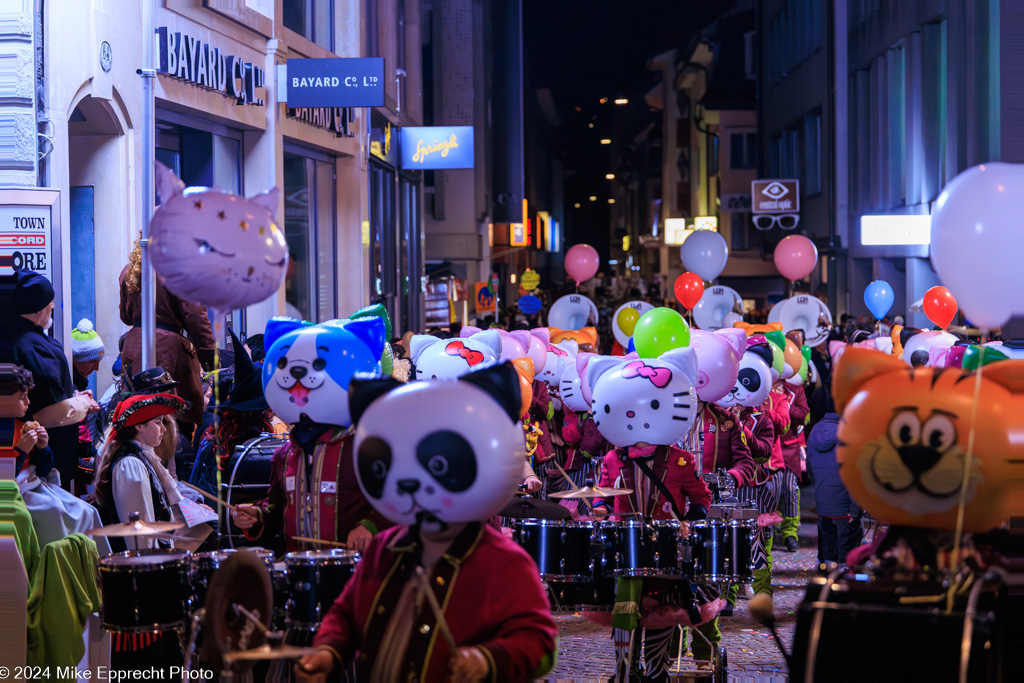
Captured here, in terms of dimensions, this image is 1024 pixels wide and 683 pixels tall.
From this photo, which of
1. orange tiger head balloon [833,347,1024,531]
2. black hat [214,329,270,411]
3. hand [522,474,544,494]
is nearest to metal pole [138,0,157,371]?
black hat [214,329,270,411]

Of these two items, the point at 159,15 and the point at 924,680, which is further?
the point at 159,15

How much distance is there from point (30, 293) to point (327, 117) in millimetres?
10241

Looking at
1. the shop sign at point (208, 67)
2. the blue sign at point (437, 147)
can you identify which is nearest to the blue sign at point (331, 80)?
the shop sign at point (208, 67)

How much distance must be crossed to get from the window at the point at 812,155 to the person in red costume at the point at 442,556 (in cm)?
3127

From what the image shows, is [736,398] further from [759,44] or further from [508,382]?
[759,44]

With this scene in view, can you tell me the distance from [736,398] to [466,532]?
203 inches

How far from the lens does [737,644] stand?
7672 mm

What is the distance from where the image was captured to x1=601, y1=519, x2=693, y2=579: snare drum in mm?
5203

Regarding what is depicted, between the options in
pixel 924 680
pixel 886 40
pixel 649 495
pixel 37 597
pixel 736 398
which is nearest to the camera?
pixel 924 680

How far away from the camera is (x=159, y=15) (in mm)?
10227

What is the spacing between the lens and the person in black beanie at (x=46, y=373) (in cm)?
568

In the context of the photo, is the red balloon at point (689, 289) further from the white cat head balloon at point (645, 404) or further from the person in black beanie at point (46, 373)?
the person in black beanie at point (46, 373)

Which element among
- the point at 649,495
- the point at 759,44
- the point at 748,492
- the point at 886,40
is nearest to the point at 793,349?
the point at 748,492

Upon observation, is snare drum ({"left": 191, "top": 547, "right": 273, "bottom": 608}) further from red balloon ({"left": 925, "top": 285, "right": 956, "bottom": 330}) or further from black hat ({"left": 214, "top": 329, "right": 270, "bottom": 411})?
red balloon ({"left": 925, "top": 285, "right": 956, "bottom": 330})
